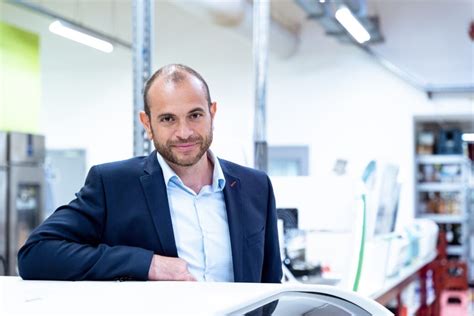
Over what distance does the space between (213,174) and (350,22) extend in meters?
5.13

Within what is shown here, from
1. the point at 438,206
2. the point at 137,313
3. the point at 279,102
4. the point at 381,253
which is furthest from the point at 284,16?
the point at 137,313

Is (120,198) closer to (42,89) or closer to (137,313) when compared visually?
(137,313)

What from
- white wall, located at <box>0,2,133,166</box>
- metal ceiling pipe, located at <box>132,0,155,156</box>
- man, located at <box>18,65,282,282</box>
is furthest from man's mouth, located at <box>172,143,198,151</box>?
white wall, located at <box>0,2,133,166</box>

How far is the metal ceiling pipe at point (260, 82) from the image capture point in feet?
11.2

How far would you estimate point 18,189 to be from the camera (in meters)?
7.29

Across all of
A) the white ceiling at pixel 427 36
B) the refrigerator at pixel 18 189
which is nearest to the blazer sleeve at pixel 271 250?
the refrigerator at pixel 18 189

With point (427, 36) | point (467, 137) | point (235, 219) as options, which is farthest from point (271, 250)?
point (467, 137)

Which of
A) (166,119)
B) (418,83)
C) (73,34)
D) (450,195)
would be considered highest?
(73,34)

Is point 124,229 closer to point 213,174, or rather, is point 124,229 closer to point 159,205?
point 159,205

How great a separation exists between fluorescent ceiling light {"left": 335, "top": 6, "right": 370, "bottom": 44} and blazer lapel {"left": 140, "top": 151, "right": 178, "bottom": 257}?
15.5 ft

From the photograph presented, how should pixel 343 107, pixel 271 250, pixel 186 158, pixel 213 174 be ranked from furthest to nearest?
1. pixel 343 107
2. pixel 271 250
3. pixel 213 174
4. pixel 186 158

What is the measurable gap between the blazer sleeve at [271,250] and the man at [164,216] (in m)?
0.08

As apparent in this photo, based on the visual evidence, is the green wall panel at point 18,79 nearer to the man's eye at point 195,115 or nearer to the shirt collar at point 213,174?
the shirt collar at point 213,174

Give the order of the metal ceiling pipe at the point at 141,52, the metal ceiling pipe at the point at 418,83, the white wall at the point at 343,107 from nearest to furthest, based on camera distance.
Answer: the metal ceiling pipe at the point at 141,52
the metal ceiling pipe at the point at 418,83
the white wall at the point at 343,107
